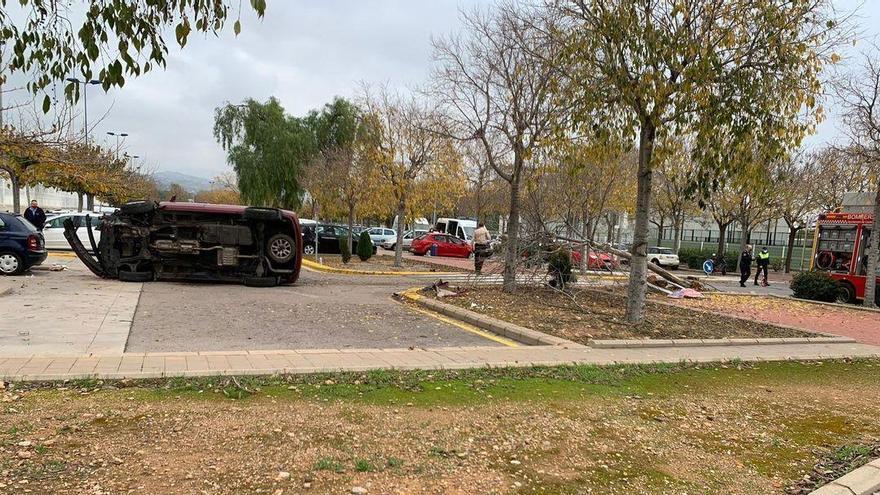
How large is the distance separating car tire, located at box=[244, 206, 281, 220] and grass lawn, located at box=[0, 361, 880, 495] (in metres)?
8.41

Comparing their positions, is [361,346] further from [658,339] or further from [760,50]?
[760,50]

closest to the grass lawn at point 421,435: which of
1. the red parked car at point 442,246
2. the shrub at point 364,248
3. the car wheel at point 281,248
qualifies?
the car wheel at point 281,248

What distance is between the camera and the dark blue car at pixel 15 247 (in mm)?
13789

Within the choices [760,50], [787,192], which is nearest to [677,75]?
[760,50]

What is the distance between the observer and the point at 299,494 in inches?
134

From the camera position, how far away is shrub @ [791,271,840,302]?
17.2m

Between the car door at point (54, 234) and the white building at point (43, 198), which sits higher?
the white building at point (43, 198)

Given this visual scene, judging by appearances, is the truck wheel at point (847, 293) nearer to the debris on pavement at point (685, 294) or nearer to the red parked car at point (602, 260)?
the debris on pavement at point (685, 294)

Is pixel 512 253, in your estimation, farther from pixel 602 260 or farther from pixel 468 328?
pixel 468 328

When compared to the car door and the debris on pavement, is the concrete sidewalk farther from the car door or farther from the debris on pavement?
the car door

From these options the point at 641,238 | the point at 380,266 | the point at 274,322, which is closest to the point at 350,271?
the point at 380,266

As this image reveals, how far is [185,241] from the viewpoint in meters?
13.6

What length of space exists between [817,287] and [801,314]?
390 centimetres

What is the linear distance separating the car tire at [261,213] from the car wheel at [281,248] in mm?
706
